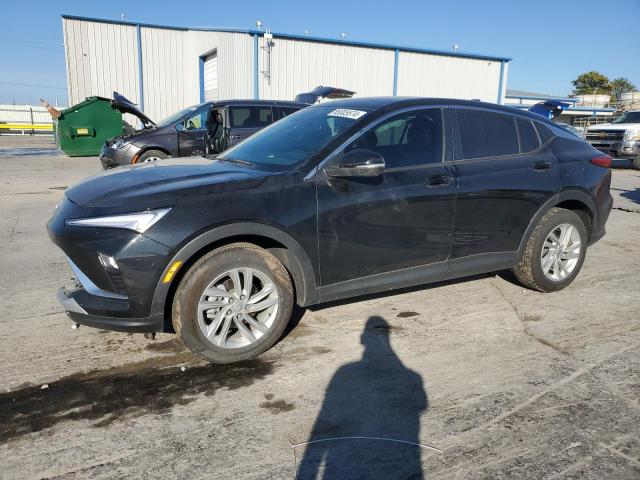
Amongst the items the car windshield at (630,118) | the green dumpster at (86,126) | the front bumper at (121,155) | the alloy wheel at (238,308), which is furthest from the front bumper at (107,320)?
the car windshield at (630,118)

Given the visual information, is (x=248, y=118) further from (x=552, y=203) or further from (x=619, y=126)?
(x=619, y=126)

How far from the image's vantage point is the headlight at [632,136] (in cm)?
1598

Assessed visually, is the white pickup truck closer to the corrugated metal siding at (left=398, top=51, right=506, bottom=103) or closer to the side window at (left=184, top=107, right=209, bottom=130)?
the corrugated metal siding at (left=398, top=51, right=506, bottom=103)

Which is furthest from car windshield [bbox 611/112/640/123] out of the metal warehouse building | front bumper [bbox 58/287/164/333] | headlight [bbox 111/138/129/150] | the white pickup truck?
front bumper [bbox 58/287/164/333]

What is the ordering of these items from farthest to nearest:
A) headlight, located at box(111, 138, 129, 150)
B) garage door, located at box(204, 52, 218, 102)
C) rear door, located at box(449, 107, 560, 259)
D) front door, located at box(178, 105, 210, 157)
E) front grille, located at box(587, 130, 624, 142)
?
garage door, located at box(204, 52, 218, 102) < front grille, located at box(587, 130, 624, 142) < front door, located at box(178, 105, 210, 157) < headlight, located at box(111, 138, 129, 150) < rear door, located at box(449, 107, 560, 259)

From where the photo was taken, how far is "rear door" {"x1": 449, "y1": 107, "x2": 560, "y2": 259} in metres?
4.03

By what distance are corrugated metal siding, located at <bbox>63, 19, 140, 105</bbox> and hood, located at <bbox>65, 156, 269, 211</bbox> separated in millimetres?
20334

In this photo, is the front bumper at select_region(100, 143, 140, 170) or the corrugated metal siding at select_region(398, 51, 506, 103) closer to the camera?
the front bumper at select_region(100, 143, 140, 170)

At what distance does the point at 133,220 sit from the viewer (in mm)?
Answer: 2943

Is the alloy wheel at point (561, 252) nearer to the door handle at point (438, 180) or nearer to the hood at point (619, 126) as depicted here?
the door handle at point (438, 180)

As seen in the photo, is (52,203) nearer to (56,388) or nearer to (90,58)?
(56,388)

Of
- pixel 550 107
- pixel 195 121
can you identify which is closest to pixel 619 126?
pixel 550 107

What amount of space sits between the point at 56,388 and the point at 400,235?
2.45 metres

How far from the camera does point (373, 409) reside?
2797 mm
